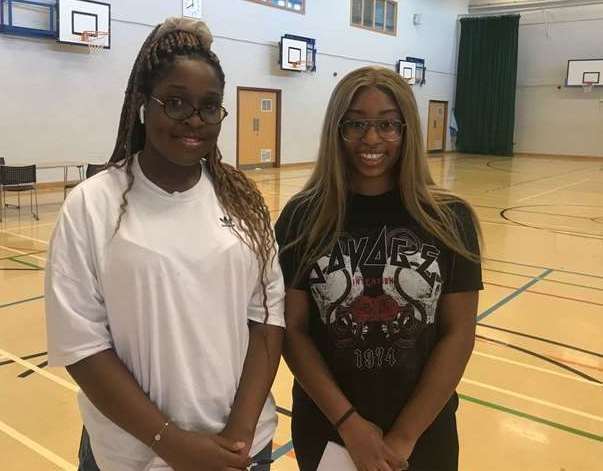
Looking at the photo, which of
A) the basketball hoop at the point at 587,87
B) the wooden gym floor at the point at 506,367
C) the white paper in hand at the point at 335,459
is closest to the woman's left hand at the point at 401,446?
the white paper in hand at the point at 335,459

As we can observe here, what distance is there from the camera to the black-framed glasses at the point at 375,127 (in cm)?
157

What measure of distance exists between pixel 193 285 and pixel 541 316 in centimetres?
414

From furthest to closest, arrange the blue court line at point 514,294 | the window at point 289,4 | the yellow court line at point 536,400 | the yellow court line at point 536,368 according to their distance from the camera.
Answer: the window at point 289,4, the blue court line at point 514,294, the yellow court line at point 536,368, the yellow court line at point 536,400

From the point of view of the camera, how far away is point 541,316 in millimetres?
4797

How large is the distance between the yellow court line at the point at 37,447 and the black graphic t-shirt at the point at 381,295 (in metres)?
1.64

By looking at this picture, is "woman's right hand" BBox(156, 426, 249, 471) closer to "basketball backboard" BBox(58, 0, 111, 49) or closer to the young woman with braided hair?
the young woman with braided hair

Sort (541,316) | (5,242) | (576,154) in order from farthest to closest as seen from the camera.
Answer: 1. (576,154)
2. (5,242)
3. (541,316)

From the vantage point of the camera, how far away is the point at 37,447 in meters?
2.80

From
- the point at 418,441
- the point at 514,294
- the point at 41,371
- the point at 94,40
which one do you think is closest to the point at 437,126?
the point at 94,40

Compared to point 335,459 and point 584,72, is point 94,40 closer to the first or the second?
point 335,459

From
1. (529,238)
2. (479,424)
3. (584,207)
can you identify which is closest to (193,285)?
(479,424)

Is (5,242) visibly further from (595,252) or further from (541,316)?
(595,252)

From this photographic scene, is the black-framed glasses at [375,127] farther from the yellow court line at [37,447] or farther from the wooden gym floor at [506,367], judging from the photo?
the yellow court line at [37,447]

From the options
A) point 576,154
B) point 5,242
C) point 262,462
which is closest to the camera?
point 262,462
